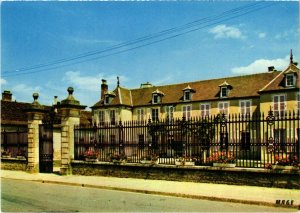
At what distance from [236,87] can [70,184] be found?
2666 cm

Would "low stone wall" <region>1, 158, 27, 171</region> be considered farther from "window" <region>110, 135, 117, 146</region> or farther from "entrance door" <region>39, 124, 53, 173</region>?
"window" <region>110, 135, 117, 146</region>

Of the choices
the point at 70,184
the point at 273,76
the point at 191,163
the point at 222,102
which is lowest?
the point at 70,184

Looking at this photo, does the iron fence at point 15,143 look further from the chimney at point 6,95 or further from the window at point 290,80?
the window at point 290,80

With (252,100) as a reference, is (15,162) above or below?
below

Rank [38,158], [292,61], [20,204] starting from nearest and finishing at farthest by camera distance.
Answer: [20,204], [38,158], [292,61]

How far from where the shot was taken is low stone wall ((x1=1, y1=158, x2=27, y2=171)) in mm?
19562

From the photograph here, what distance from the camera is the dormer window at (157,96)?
41781mm

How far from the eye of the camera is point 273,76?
35344mm

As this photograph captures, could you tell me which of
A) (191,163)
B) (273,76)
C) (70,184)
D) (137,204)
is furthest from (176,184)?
(273,76)

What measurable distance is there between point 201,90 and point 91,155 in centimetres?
2527

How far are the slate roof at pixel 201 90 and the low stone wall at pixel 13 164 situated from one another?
893 inches

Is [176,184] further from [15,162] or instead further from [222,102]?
[222,102]

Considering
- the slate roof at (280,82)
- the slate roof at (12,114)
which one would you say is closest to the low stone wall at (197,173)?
the slate roof at (12,114)

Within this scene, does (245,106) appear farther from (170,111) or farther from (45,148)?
(45,148)
